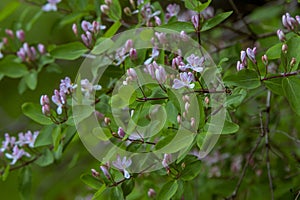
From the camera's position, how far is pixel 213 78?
711mm

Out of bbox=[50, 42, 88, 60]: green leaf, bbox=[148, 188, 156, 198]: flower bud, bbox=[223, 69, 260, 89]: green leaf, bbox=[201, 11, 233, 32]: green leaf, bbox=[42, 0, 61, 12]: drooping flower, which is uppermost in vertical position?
bbox=[201, 11, 233, 32]: green leaf

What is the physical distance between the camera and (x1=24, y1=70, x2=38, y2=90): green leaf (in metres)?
1.01

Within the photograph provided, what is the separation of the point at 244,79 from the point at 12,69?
53cm

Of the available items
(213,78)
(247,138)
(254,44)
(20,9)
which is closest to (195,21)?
(213,78)

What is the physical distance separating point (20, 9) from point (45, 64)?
1.06 m

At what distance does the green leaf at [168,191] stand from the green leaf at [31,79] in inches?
15.7

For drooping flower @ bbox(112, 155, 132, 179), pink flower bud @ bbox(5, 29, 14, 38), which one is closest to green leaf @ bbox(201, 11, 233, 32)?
drooping flower @ bbox(112, 155, 132, 179)

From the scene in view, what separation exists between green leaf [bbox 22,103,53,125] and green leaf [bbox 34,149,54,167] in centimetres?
11

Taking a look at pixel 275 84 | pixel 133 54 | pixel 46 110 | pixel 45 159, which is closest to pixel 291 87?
pixel 275 84

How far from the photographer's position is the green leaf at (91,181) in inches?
29.8

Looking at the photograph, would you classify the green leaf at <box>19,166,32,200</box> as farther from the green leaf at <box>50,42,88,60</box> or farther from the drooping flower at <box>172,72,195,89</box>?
the drooping flower at <box>172,72,195,89</box>

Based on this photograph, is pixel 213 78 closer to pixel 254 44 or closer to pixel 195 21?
pixel 195 21

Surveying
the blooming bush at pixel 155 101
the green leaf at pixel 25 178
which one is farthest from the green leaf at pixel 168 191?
the green leaf at pixel 25 178

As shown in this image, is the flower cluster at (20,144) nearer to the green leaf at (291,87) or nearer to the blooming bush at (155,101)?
the blooming bush at (155,101)
